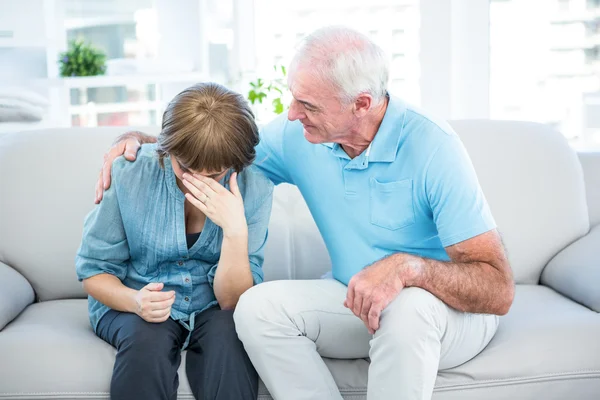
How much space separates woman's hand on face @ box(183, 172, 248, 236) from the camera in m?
1.65

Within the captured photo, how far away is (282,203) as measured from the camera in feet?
7.36

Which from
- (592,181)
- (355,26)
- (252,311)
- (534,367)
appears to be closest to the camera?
(252,311)

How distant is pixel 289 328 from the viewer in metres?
1.58

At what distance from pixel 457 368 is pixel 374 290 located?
13.2 inches

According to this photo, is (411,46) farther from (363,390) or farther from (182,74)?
(363,390)

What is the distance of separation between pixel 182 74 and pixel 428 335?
2.22 meters

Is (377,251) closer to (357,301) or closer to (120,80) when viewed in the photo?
(357,301)

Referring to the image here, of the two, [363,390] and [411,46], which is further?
[411,46]

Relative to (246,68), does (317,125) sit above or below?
below

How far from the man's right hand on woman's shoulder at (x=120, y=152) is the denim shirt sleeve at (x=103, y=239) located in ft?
0.08

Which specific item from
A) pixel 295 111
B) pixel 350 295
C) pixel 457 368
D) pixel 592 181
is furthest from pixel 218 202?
pixel 592 181

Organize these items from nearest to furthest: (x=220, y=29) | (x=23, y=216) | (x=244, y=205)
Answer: (x=244, y=205) < (x=23, y=216) < (x=220, y=29)

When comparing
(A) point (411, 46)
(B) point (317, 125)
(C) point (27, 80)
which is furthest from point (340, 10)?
(B) point (317, 125)

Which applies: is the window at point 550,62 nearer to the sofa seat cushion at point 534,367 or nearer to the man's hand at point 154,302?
the sofa seat cushion at point 534,367
